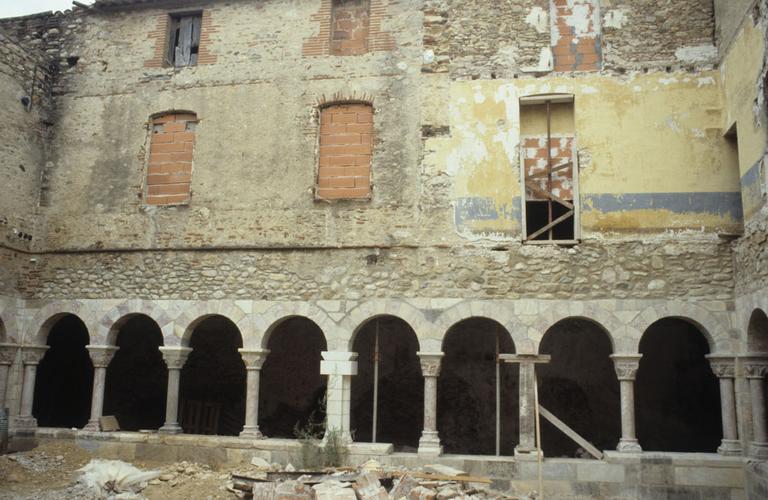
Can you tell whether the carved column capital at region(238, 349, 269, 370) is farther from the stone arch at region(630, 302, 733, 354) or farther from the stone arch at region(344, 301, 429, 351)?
the stone arch at region(630, 302, 733, 354)

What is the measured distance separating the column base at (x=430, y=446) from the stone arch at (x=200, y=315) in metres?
3.51

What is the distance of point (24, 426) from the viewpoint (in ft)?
38.9

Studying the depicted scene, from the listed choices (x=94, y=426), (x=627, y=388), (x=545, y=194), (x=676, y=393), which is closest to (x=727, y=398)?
(x=627, y=388)

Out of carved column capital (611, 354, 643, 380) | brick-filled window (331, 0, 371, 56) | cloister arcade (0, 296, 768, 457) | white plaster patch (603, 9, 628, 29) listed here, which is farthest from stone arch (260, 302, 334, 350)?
white plaster patch (603, 9, 628, 29)

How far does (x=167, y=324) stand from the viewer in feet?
38.7

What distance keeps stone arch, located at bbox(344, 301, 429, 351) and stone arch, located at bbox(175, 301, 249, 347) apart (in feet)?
5.97

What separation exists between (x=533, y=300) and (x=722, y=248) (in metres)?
2.95

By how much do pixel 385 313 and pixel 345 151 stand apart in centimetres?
294

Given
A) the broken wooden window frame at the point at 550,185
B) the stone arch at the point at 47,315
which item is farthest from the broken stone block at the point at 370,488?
the stone arch at the point at 47,315

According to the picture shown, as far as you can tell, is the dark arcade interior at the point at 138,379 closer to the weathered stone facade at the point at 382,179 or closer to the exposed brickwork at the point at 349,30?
the weathered stone facade at the point at 382,179

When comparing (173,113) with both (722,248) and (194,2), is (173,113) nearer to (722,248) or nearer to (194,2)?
(194,2)

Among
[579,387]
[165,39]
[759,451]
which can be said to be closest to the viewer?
[759,451]

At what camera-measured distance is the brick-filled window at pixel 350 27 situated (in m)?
12.4

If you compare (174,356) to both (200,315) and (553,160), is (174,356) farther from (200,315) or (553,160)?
(553,160)
